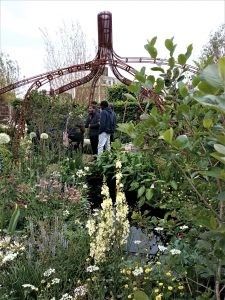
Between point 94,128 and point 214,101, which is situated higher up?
point 214,101

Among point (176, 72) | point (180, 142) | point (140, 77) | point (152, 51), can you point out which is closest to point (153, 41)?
point (152, 51)

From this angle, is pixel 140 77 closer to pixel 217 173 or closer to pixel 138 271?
pixel 217 173

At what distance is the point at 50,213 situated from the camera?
4430mm

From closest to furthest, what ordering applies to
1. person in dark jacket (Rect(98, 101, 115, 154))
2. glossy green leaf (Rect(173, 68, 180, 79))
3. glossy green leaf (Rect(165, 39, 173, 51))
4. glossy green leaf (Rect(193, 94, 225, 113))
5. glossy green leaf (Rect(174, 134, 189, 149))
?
glossy green leaf (Rect(193, 94, 225, 113)) → glossy green leaf (Rect(174, 134, 189, 149)) → glossy green leaf (Rect(165, 39, 173, 51)) → glossy green leaf (Rect(173, 68, 180, 79)) → person in dark jacket (Rect(98, 101, 115, 154))

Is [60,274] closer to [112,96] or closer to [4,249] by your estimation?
[4,249]

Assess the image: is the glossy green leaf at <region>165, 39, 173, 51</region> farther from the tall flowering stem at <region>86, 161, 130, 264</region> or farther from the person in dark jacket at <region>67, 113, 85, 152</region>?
the person in dark jacket at <region>67, 113, 85, 152</region>

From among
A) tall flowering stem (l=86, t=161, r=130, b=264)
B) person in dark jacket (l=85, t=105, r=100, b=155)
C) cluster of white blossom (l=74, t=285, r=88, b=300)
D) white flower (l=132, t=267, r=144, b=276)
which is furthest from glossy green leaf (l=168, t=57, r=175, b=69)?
person in dark jacket (l=85, t=105, r=100, b=155)

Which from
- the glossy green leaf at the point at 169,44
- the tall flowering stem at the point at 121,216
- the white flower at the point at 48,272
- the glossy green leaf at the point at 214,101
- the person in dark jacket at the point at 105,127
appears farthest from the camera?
the person in dark jacket at the point at 105,127

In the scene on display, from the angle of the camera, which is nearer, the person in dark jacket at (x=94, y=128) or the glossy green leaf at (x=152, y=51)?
the glossy green leaf at (x=152, y=51)

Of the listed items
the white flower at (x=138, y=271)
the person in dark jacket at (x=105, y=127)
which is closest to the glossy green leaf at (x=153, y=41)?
the white flower at (x=138, y=271)

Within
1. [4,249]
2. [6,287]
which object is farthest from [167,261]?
[4,249]

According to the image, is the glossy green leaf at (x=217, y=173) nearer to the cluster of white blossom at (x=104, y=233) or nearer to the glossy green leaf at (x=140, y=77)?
the glossy green leaf at (x=140, y=77)

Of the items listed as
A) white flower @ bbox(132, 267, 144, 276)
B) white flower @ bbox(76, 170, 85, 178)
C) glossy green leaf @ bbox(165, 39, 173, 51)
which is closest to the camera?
glossy green leaf @ bbox(165, 39, 173, 51)

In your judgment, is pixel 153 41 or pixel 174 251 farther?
pixel 174 251
